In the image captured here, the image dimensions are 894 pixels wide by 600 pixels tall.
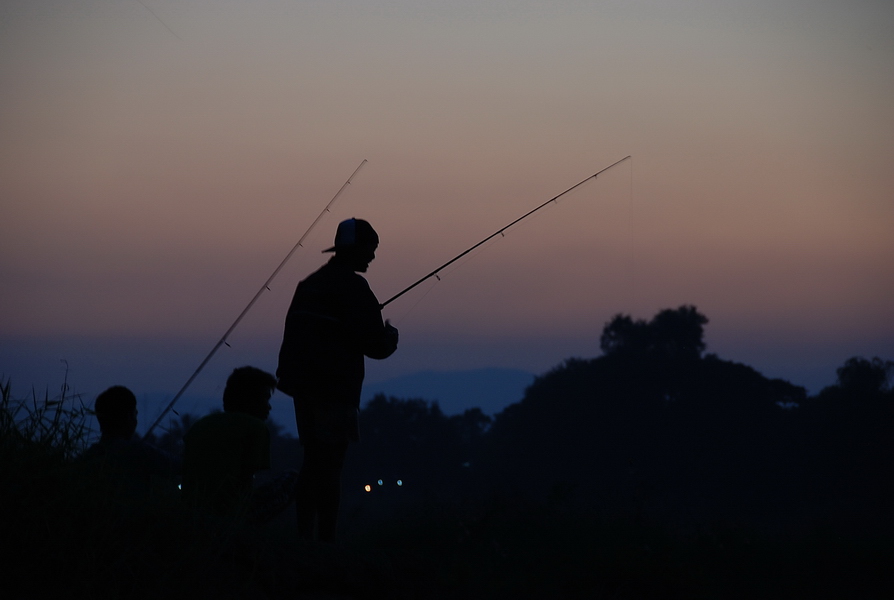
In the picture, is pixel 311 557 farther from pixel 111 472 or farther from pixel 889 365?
pixel 889 365

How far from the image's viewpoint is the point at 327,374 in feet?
13.6

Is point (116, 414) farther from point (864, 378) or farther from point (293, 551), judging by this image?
point (864, 378)

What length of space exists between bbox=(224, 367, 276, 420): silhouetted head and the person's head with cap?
2.39 feet

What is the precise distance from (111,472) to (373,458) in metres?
51.9

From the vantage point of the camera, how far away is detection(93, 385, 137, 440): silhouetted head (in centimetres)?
409

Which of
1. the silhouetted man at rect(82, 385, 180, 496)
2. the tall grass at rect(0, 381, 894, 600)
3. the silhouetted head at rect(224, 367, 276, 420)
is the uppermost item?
the silhouetted head at rect(224, 367, 276, 420)

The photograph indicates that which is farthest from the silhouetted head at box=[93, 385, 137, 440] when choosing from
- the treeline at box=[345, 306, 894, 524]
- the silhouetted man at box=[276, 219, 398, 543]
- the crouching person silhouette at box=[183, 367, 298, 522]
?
the treeline at box=[345, 306, 894, 524]

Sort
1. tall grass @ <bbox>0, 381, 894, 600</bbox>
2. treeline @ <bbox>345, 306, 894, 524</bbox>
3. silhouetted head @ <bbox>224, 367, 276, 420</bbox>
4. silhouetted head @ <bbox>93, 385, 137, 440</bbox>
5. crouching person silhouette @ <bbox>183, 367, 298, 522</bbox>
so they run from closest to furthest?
tall grass @ <bbox>0, 381, 894, 600</bbox>
crouching person silhouette @ <bbox>183, 367, 298, 522</bbox>
silhouetted head @ <bbox>93, 385, 137, 440</bbox>
silhouetted head @ <bbox>224, 367, 276, 420</bbox>
treeline @ <bbox>345, 306, 894, 524</bbox>

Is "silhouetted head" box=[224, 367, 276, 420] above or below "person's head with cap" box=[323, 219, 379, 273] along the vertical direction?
below

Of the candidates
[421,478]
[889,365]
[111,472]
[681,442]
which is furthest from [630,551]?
[421,478]

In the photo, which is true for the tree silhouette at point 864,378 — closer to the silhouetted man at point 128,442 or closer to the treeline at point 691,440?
the treeline at point 691,440

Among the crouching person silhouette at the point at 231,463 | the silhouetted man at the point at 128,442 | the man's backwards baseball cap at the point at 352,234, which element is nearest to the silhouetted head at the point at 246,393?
the crouching person silhouette at the point at 231,463

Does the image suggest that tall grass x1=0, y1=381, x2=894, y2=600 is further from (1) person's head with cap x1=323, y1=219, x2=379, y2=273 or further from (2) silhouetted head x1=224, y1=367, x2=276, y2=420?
(1) person's head with cap x1=323, y1=219, x2=379, y2=273

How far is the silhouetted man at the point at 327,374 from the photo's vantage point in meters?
4.15
